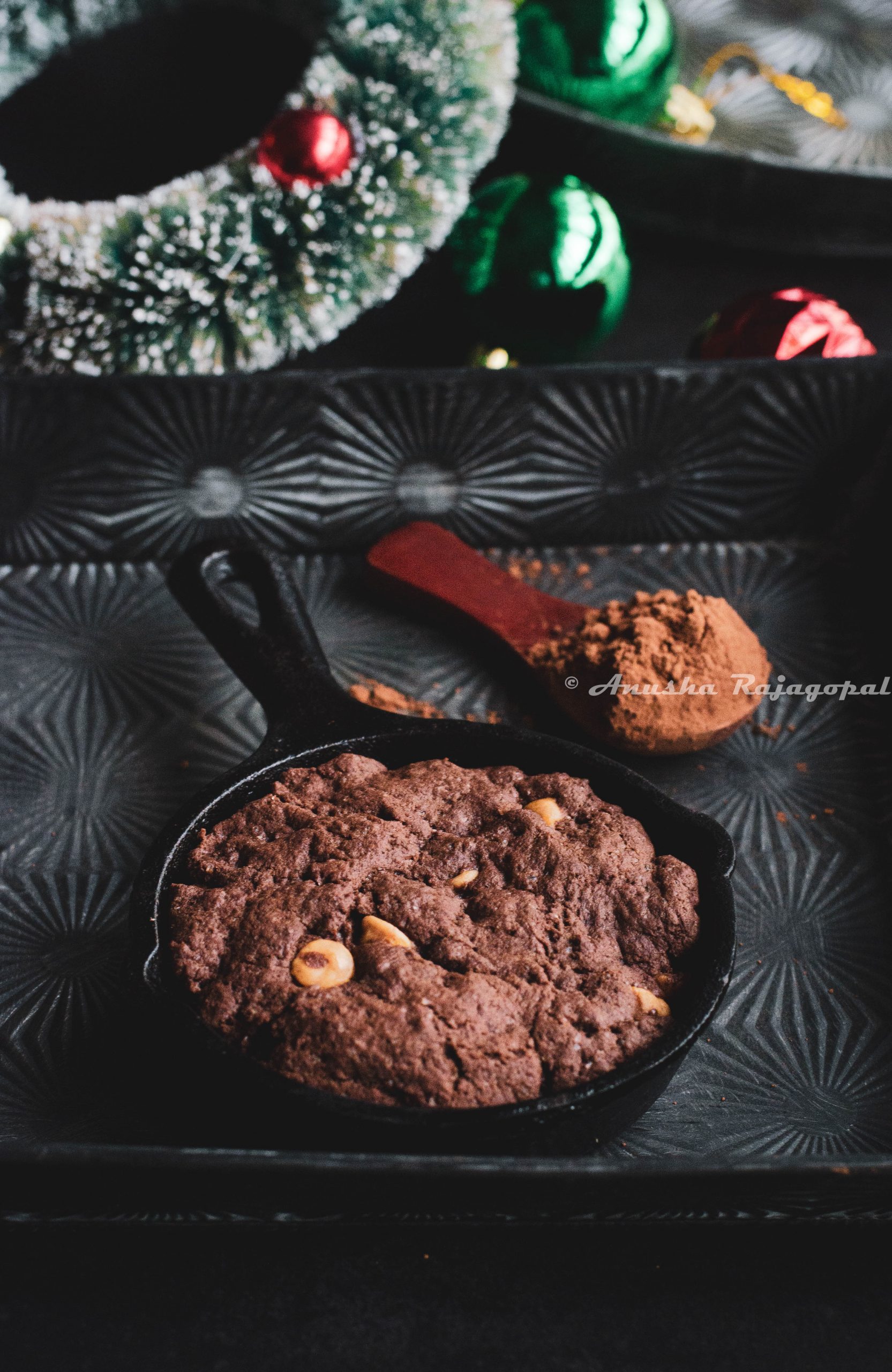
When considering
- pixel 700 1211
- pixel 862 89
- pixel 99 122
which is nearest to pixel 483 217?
pixel 99 122

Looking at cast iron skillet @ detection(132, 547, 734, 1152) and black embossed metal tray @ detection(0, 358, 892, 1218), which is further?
black embossed metal tray @ detection(0, 358, 892, 1218)

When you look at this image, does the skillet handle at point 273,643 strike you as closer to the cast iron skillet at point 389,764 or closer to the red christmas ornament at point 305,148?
the cast iron skillet at point 389,764

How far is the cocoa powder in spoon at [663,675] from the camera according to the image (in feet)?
3.41

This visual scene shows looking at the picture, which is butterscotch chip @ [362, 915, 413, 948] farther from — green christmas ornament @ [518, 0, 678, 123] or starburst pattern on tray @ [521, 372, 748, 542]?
green christmas ornament @ [518, 0, 678, 123]

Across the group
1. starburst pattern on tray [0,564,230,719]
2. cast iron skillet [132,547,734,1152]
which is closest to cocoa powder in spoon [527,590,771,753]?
cast iron skillet [132,547,734,1152]

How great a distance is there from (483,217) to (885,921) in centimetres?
81

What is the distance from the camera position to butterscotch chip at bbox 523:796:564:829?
89cm

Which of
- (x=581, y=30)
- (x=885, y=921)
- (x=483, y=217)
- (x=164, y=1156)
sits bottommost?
(x=164, y=1156)

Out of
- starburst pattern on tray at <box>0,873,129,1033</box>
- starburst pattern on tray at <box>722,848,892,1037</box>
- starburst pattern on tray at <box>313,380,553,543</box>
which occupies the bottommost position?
starburst pattern on tray at <box>0,873,129,1033</box>

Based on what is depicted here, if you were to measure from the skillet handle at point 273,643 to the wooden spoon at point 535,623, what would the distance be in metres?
0.16

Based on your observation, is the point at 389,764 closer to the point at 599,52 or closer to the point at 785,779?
the point at 785,779

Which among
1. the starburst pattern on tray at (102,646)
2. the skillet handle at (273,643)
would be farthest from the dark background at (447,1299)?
the starburst pattern on tray at (102,646)

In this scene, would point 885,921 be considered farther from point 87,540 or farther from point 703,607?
point 87,540

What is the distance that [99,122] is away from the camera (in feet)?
4.56
